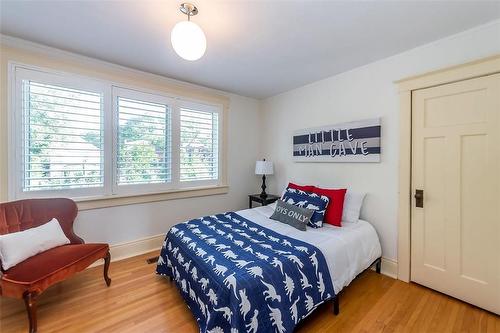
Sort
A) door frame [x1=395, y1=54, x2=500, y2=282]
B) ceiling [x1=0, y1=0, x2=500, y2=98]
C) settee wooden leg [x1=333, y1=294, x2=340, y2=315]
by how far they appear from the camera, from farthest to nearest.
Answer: door frame [x1=395, y1=54, x2=500, y2=282], settee wooden leg [x1=333, y1=294, x2=340, y2=315], ceiling [x1=0, y1=0, x2=500, y2=98]

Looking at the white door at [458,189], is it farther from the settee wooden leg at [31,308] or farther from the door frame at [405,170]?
the settee wooden leg at [31,308]

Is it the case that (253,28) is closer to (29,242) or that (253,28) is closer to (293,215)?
(293,215)

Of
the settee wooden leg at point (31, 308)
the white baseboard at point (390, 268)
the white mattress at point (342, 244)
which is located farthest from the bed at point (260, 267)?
the settee wooden leg at point (31, 308)

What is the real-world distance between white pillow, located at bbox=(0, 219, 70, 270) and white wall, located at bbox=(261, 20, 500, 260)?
114 inches

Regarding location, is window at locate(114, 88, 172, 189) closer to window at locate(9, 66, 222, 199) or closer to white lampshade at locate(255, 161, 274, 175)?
window at locate(9, 66, 222, 199)

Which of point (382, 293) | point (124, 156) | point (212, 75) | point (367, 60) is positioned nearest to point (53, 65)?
point (124, 156)

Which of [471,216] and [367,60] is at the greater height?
[367,60]

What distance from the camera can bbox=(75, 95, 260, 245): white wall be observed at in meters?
2.58

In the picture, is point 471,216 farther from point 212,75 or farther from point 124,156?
point 124,156

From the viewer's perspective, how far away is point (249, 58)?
95.0 inches

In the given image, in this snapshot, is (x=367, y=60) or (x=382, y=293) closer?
(x=382, y=293)

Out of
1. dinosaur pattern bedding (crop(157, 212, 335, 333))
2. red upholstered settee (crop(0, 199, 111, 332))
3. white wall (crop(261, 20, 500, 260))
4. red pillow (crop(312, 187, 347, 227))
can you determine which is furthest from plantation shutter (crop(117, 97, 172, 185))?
red pillow (crop(312, 187, 347, 227))

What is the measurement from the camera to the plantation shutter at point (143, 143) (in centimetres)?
270

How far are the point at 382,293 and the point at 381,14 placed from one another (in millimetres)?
2407
